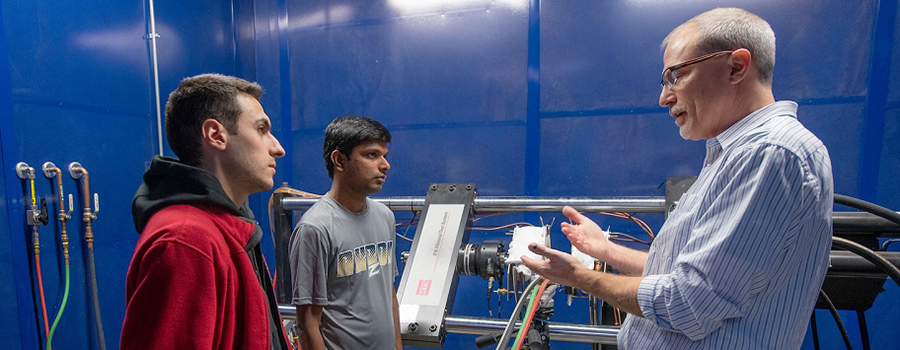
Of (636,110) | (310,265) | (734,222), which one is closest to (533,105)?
(636,110)

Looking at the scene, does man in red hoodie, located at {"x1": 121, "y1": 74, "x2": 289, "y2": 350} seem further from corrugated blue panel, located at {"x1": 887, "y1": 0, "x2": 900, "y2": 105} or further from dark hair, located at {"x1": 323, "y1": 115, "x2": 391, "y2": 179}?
corrugated blue panel, located at {"x1": 887, "y1": 0, "x2": 900, "y2": 105}

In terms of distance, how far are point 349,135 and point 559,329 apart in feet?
3.55

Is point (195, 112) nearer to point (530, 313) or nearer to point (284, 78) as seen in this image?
point (530, 313)

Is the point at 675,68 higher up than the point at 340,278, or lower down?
higher up

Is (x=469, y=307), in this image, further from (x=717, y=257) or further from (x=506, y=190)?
(x=717, y=257)

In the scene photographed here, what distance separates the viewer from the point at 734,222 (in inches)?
32.7

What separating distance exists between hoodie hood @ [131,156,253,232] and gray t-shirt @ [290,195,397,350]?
67 centimetres

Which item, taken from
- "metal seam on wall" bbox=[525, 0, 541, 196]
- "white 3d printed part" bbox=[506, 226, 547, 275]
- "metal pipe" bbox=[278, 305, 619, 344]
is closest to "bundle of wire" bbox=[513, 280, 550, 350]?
"white 3d printed part" bbox=[506, 226, 547, 275]

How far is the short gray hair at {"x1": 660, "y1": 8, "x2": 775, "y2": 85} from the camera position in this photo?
93 cm

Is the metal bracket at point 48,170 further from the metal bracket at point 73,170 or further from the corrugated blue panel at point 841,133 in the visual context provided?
the corrugated blue panel at point 841,133

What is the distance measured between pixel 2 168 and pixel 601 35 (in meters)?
2.80

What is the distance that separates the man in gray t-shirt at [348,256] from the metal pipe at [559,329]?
161mm

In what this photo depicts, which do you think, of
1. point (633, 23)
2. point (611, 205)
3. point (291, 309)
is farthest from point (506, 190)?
point (291, 309)

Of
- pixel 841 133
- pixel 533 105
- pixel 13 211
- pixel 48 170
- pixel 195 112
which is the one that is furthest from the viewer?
pixel 533 105
